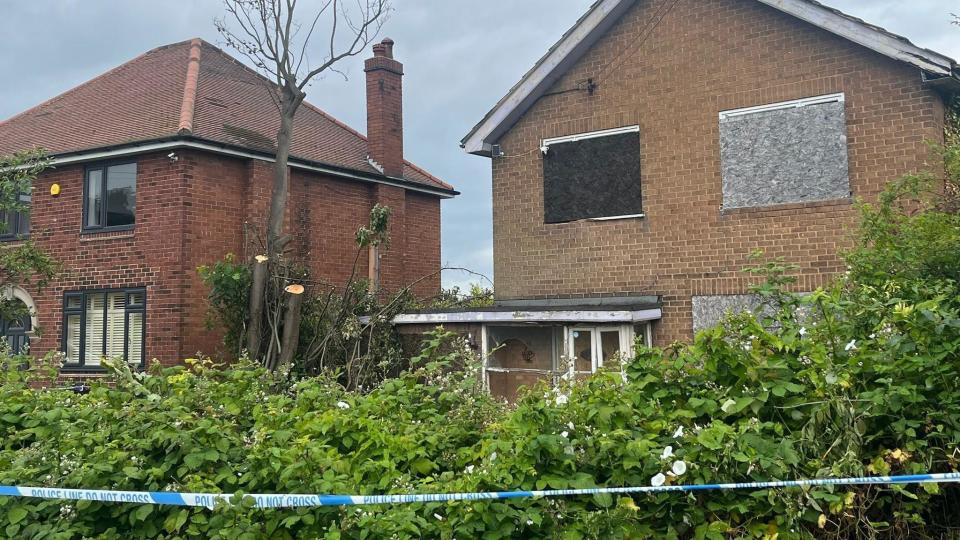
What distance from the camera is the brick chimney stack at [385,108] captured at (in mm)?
22062

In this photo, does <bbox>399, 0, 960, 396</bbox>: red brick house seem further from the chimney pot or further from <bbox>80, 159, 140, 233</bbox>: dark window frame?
the chimney pot

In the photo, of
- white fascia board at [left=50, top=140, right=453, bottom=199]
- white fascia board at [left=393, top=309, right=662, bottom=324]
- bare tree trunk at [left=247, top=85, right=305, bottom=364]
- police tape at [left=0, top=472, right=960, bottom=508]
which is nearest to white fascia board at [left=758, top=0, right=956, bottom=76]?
white fascia board at [left=393, top=309, right=662, bottom=324]

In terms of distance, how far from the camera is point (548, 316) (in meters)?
12.5

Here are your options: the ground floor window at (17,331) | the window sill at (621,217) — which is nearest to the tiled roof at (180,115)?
the ground floor window at (17,331)

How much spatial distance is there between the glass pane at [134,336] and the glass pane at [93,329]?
0.98 metres

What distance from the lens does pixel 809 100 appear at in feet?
38.9

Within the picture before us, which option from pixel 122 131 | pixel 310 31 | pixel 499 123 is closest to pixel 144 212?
pixel 122 131

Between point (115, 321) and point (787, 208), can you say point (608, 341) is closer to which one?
point (787, 208)

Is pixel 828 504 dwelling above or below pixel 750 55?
below

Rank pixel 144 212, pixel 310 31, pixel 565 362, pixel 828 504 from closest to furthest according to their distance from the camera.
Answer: pixel 828 504 → pixel 565 362 → pixel 144 212 → pixel 310 31

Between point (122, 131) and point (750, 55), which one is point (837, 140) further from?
point (122, 131)

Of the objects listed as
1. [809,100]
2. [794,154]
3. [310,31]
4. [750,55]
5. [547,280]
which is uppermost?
[310,31]

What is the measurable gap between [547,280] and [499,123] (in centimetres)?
291

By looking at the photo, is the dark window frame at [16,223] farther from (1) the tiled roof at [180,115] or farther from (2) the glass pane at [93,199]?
(2) the glass pane at [93,199]
